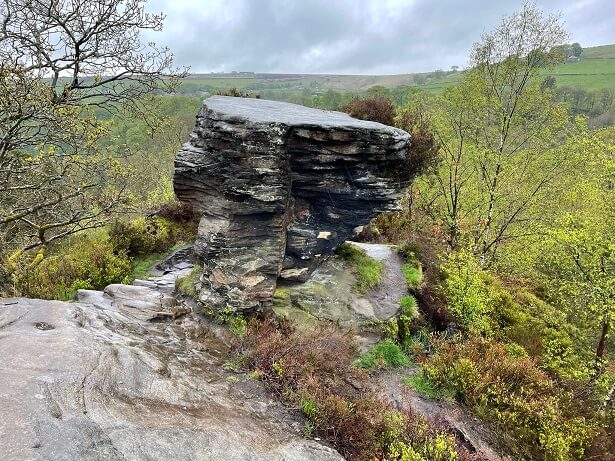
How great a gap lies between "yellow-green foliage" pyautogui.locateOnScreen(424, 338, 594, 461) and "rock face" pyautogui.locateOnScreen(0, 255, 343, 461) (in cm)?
473

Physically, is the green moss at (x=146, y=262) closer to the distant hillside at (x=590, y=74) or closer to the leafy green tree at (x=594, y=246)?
the leafy green tree at (x=594, y=246)

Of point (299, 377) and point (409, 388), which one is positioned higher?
point (299, 377)

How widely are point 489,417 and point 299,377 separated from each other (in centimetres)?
471

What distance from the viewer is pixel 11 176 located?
10.8 metres

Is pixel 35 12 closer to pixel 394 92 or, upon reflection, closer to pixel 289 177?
pixel 289 177

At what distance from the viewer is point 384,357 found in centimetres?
1133

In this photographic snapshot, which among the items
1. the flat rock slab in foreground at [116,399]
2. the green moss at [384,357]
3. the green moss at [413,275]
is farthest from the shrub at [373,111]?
the flat rock slab in foreground at [116,399]

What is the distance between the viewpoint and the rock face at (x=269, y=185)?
10.1m

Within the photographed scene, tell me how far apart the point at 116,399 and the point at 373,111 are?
14.2 meters

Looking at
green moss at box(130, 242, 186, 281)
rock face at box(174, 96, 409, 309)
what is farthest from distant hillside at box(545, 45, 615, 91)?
green moss at box(130, 242, 186, 281)

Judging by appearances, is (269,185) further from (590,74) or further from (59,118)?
(590,74)

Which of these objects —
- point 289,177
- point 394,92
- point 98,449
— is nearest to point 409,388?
point 289,177

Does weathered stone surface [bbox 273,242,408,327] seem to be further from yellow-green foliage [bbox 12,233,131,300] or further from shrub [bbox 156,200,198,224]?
shrub [bbox 156,200,198,224]

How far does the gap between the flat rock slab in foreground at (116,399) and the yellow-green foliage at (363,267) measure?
5.74 meters
